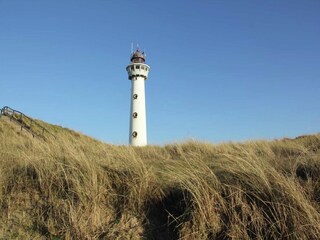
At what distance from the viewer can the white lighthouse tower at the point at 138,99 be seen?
3712cm

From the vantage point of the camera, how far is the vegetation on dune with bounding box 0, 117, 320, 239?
3840 mm

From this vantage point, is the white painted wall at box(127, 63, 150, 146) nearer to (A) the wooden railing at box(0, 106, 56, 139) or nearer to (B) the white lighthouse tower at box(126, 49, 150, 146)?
(B) the white lighthouse tower at box(126, 49, 150, 146)

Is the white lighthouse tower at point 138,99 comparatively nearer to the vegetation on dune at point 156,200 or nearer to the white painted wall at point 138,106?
the white painted wall at point 138,106

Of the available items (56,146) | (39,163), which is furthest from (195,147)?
(39,163)

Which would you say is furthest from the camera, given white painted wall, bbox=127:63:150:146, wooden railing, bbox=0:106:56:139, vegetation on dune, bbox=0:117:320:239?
white painted wall, bbox=127:63:150:146

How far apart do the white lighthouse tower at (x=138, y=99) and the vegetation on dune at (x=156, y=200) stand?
29.6m

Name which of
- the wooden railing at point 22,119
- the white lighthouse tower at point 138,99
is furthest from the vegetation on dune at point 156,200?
the white lighthouse tower at point 138,99

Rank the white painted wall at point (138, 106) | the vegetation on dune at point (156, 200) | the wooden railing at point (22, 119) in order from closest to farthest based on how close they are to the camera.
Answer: the vegetation on dune at point (156, 200) → the wooden railing at point (22, 119) → the white painted wall at point (138, 106)

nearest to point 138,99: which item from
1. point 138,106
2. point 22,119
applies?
point 138,106

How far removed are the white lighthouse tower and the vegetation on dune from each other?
97.0 ft

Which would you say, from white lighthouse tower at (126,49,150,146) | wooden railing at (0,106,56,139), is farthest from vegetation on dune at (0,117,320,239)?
white lighthouse tower at (126,49,150,146)

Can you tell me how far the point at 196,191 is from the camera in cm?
425

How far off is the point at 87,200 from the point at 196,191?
154 cm

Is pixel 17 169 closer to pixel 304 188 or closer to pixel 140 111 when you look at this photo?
pixel 304 188
